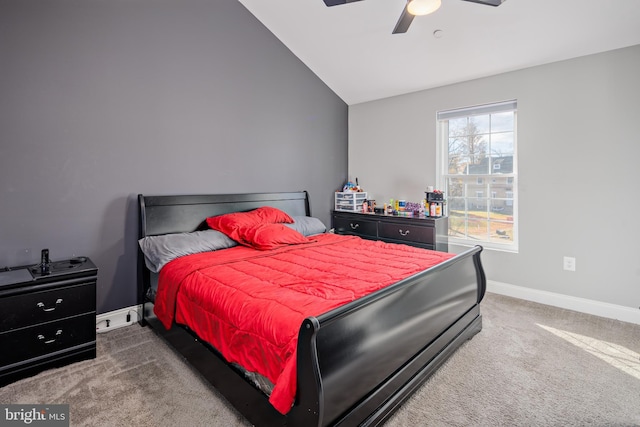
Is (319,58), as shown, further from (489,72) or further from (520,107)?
(520,107)

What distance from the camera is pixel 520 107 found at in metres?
3.33

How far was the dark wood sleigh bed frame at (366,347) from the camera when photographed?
1292mm

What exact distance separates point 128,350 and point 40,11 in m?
2.46

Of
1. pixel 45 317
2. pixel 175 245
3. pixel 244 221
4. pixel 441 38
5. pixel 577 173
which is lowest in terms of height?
pixel 45 317

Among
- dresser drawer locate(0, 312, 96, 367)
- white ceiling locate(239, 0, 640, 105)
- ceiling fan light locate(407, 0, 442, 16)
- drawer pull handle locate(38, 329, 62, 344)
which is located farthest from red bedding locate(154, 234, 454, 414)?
white ceiling locate(239, 0, 640, 105)

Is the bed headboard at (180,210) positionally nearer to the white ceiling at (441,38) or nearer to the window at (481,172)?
the white ceiling at (441,38)

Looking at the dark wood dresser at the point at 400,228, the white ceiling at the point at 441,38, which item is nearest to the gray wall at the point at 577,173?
the white ceiling at the point at 441,38

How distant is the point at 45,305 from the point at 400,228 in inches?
126

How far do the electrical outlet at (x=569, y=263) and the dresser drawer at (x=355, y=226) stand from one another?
187cm

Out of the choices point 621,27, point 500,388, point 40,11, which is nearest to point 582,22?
point 621,27

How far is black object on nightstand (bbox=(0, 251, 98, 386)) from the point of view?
1983 mm

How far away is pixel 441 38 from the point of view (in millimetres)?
3143

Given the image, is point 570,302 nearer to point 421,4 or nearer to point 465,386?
point 465,386
